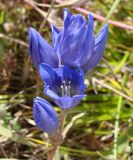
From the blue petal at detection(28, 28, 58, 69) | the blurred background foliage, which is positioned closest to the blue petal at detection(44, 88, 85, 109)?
the blue petal at detection(28, 28, 58, 69)

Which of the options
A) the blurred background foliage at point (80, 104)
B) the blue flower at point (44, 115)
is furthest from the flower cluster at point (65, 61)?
the blurred background foliage at point (80, 104)

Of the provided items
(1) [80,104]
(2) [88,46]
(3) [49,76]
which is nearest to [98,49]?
(2) [88,46]

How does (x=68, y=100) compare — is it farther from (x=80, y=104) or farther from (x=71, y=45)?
(x=80, y=104)

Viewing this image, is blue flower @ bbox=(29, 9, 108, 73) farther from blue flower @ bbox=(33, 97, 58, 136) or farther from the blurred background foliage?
the blurred background foliage

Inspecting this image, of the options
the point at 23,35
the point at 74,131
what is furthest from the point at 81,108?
the point at 23,35

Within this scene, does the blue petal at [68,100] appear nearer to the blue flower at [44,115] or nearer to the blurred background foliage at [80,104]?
the blue flower at [44,115]

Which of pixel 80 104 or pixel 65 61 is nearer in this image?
pixel 65 61

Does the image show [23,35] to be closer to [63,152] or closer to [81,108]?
[81,108]
